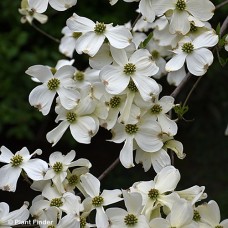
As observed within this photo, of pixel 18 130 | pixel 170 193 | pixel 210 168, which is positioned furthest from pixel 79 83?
pixel 210 168

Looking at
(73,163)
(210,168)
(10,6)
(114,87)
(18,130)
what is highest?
(114,87)

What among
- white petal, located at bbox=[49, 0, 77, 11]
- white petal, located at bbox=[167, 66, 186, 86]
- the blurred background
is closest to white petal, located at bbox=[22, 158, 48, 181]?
white petal, located at bbox=[49, 0, 77, 11]

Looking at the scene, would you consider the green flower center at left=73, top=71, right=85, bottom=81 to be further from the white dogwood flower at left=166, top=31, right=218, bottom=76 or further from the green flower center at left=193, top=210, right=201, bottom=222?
the green flower center at left=193, top=210, right=201, bottom=222

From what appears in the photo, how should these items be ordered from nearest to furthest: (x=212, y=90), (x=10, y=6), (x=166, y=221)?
1. (x=166, y=221)
2. (x=10, y=6)
3. (x=212, y=90)

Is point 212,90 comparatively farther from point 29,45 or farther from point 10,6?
point 10,6

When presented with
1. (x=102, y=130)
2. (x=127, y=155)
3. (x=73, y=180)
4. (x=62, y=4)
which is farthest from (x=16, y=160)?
(x=102, y=130)

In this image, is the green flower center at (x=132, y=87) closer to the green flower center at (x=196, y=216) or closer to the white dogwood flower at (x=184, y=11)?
the white dogwood flower at (x=184, y=11)
